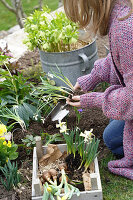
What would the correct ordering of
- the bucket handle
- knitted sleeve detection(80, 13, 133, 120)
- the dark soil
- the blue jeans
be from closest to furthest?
knitted sleeve detection(80, 13, 133, 120) → the dark soil → the blue jeans → the bucket handle

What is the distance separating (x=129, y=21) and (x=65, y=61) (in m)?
1.26

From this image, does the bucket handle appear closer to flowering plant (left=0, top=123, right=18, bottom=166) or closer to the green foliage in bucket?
the green foliage in bucket

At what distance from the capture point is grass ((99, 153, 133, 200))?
1826mm

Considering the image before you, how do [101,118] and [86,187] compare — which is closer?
[86,187]

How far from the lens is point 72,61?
2.70 meters

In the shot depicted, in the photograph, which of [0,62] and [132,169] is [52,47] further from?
[132,169]

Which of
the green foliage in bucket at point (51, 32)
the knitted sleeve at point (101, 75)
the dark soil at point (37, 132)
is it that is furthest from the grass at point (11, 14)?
the knitted sleeve at point (101, 75)

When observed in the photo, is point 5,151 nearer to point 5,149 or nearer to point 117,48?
point 5,149

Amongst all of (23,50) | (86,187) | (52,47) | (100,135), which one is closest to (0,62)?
(52,47)

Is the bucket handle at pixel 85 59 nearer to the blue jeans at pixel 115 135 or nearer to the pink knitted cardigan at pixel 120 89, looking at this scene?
the pink knitted cardigan at pixel 120 89

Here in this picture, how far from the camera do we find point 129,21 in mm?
1476

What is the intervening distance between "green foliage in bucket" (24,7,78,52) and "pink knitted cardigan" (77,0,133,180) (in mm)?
573

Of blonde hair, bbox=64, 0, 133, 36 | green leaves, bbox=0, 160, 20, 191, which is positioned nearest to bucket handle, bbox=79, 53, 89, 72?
blonde hair, bbox=64, 0, 133, 36

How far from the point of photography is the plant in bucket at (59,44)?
8.27 feet
